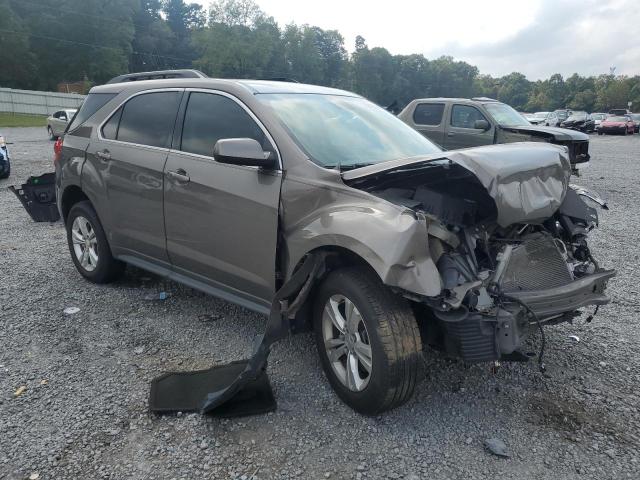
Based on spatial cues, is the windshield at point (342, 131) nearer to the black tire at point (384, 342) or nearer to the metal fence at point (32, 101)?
the black tire at point (384, 342)

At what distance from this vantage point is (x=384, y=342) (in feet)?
9.48

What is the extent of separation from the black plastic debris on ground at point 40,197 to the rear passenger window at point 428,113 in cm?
801

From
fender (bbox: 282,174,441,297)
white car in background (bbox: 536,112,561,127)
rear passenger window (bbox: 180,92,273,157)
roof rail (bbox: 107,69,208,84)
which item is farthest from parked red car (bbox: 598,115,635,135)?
fender (bbox: 282,174,441,297)

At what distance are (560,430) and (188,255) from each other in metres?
2.83

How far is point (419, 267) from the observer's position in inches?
110

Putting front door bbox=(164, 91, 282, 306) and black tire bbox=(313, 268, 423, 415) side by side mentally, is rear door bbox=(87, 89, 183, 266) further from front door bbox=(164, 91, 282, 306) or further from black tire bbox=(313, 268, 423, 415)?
black tire bbox=(313, 268, 423, 415)

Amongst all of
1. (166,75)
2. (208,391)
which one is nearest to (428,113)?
(166,75)

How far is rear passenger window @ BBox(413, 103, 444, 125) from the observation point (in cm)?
1209

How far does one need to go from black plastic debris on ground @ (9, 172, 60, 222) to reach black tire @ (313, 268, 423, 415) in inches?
246

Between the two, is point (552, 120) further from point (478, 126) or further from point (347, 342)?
point (347, 342)

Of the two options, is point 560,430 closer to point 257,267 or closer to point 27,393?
point 257,267

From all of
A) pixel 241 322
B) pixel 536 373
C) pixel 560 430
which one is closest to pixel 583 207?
pixel 536 373

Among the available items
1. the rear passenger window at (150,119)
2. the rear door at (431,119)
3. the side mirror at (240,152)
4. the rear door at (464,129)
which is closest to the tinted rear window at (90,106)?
the rear passenger window at (150,119)

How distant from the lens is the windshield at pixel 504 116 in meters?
11.5
